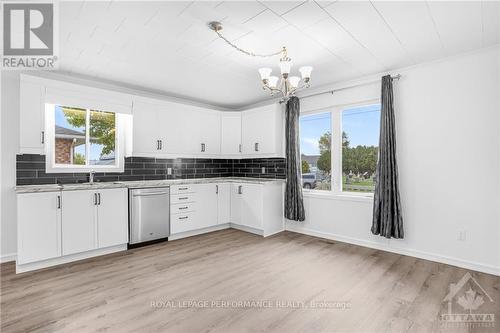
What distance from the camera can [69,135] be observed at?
382 centimetres

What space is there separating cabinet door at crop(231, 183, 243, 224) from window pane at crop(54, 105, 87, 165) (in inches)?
102

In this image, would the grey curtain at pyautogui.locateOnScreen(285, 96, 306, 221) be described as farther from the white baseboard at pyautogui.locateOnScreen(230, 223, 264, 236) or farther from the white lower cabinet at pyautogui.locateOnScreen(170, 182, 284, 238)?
the white baseboard at pyautogui.locateOnScreen(230, 223, 264, 236)

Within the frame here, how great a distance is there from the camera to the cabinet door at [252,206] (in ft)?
14.8

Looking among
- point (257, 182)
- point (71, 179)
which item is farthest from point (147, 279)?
point (257, 182)

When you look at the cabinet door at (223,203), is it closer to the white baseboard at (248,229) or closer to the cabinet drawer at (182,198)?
the white baseboard at (248,229)

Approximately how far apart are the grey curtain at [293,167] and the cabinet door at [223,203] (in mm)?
1168

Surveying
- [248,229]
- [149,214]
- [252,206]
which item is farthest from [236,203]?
[149,214]

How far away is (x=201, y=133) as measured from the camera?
5004 millimetres

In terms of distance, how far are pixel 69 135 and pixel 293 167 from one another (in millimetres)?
3674

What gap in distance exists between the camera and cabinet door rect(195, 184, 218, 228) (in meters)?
4.59

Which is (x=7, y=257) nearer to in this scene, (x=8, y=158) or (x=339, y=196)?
(x=8, y=158)

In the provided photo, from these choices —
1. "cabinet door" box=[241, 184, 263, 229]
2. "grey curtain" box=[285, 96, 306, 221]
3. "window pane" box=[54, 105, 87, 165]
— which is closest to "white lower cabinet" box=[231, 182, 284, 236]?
"cabinet door" box=[241, 184, 263, 229]

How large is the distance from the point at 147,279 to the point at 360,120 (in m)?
3.78

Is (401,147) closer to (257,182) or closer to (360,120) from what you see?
(360,120)
